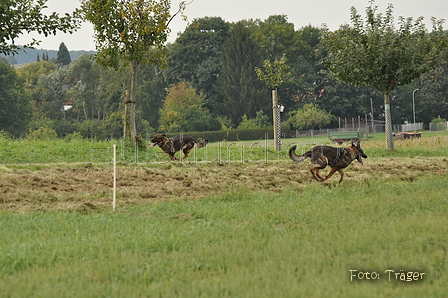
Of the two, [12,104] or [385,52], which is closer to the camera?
[385,52]

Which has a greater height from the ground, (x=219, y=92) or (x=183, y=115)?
(x=219, y=92)

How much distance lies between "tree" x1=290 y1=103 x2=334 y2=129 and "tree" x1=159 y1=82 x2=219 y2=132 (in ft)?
41.9

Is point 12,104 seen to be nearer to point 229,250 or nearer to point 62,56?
point 229,250

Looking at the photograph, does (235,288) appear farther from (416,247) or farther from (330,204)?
(330,204)

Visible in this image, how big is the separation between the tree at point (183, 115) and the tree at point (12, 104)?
18044mm

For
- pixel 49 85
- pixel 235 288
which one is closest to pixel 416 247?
pixel 235 288

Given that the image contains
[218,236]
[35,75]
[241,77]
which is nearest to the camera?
[218,236]

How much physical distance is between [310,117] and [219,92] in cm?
1429

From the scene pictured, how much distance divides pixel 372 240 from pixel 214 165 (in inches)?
565

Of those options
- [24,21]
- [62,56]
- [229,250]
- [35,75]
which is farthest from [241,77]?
[62,56]

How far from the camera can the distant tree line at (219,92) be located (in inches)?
2879

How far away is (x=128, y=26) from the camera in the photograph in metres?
27.6

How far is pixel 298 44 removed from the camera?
87750mm

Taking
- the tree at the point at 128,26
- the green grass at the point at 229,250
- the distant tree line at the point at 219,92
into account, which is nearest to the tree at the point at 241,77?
the distant tree line at the point at 219,92
